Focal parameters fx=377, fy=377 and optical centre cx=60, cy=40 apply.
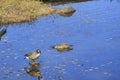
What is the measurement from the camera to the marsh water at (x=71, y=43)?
2188 cm

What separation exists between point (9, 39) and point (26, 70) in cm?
795

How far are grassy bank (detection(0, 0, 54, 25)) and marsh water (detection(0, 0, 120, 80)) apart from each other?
115 centimetres

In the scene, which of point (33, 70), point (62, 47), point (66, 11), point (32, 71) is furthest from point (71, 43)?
point (66, 11)

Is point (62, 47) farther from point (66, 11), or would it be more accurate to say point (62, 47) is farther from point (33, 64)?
point (66, 11)

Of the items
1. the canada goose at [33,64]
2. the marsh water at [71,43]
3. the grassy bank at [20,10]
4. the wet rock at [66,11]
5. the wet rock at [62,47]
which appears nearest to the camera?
the marsh water at [71,43]

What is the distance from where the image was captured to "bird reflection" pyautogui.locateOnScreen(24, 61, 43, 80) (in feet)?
72.0

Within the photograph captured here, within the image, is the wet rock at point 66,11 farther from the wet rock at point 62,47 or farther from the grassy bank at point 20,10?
the wet rock at point 62,47

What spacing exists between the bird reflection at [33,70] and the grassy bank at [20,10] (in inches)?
507

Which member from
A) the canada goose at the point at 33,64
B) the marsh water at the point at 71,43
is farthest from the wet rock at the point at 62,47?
the canada goose at the point at 33,64

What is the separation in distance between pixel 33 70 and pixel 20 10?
1681cm

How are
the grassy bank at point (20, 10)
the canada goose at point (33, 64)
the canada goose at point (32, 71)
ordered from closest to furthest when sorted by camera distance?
the canada goose at point (32, 71) → the canada goose at point (33, 64) → the grassy bank at point (20, 10)

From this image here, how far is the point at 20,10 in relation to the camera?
38688 millimetres

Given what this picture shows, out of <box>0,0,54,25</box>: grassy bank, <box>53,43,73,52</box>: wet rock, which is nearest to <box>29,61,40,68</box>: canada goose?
<box>53,43,73,52</box>: wet rock

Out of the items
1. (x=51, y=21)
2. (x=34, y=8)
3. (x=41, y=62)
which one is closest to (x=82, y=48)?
(x=41, y=62)
